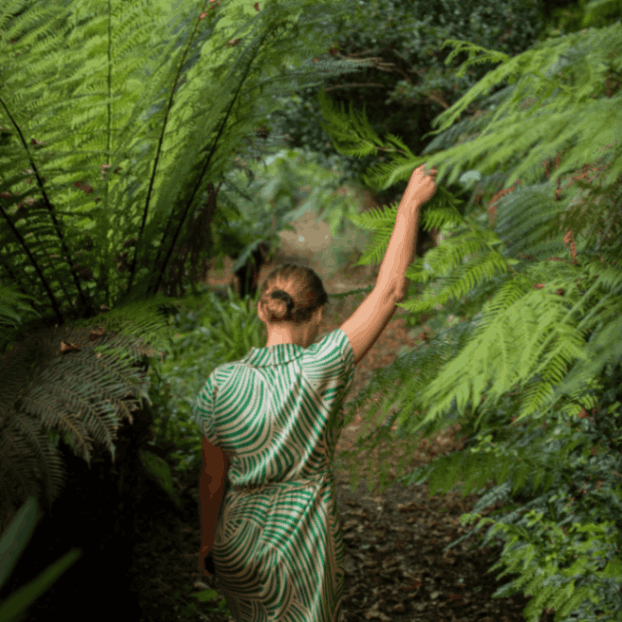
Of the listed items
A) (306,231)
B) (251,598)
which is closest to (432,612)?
(251,598)

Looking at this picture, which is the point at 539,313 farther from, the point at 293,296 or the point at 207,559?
the point at 207,559

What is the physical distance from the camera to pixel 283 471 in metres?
1.54

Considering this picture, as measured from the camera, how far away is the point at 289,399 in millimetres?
1527

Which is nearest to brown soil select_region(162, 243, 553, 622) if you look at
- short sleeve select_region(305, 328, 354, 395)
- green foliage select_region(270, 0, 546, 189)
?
short sleeve select_region(305, 328, 354, 395)

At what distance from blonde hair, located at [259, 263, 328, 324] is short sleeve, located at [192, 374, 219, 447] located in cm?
26

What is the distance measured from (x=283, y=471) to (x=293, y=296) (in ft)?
1.59

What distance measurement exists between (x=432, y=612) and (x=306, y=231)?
22.9ft

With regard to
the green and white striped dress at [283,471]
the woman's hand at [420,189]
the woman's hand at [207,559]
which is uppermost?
the woman's hand at [420,189]

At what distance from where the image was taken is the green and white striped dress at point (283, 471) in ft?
4.98

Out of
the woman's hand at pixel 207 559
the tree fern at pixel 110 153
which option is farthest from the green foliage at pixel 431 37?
the woman's hand at pixel 207 559

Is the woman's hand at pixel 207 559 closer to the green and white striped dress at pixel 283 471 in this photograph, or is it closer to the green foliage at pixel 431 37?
the green and white striped dress at pixel 283 471

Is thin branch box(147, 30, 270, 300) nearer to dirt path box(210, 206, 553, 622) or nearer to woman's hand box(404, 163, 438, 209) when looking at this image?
woman's hand box(404, 163, 438, 209)

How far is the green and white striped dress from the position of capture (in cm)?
152

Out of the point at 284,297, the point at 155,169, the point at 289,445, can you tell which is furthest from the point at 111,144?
the point at 289,445
